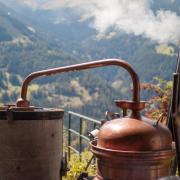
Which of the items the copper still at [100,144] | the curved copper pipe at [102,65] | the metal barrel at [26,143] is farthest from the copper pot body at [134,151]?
the metal barrel at [26,143]

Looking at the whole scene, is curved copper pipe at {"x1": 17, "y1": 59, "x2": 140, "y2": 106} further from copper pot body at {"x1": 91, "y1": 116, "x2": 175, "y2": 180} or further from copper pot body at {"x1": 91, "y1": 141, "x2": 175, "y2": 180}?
copper pot body at {"x1": 91, "y1": 141, "x2": 175, "y2": 180}

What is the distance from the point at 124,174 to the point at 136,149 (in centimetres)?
17

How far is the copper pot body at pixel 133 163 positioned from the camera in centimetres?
264

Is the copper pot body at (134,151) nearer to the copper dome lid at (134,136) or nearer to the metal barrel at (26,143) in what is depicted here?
the copper dome lid at (134,136)

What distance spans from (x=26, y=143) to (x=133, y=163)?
3.66ft

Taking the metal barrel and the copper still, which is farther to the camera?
the metal barrel

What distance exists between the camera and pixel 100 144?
2844 mm

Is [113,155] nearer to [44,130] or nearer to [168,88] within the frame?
[44,130]

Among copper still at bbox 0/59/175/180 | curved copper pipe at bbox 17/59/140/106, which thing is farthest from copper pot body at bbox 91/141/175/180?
curved copper pipe at bbox 17/59/140/106

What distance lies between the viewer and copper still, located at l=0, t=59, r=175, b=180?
267 centimetres

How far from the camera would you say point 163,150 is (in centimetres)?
274

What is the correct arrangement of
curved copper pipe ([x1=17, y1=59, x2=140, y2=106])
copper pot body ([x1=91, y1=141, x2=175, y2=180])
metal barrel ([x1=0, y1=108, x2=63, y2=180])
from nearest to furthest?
copper pot body ([x1=91, y1=141, x2=175, y2=180]), curved copper pipe ([x1=17, y1=59, x2=140, y2=106]), metal barrel ([x1=0, y1=108, x2=63, y2=180])

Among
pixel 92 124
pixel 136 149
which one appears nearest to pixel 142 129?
pixel 136 149

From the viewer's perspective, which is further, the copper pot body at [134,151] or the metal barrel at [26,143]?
the metal barrel at [26,143]
